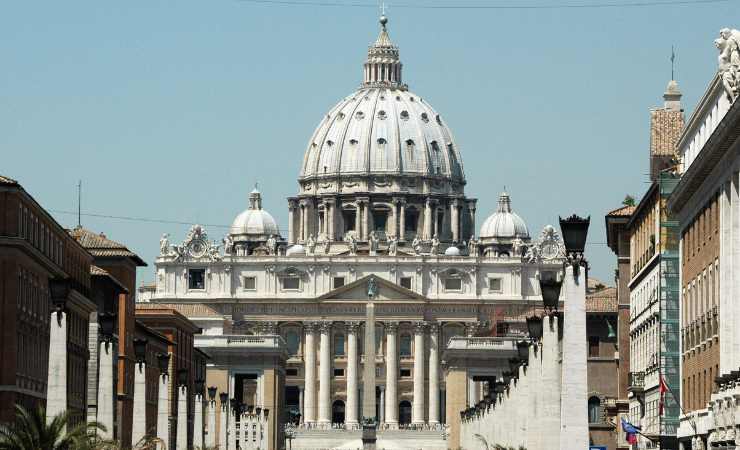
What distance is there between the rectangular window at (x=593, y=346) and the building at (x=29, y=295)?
28.6 metres

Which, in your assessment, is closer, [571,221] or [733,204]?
[571,221]

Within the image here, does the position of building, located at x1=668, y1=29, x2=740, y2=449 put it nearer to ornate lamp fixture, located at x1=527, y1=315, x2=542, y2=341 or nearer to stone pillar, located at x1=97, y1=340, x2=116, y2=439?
ornate lamp fixture, located at x1=527, y1=315, x2=542, y2=341

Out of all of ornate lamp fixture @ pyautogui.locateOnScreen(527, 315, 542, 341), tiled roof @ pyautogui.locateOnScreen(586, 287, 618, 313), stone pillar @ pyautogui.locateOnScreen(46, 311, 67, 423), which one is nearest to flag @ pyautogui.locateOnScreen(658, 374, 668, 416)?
ornate lamp fixture @ pyautogui.locateOnScreen(527, 315, 542, 341)

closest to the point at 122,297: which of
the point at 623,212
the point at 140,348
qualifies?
the point at 623,212

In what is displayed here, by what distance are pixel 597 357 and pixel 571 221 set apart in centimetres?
6645

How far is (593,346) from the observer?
103 metres

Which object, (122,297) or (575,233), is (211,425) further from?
(575,233)

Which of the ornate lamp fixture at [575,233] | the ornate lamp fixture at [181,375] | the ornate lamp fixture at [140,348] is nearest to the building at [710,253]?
the ornate lamp fixture at [575,233]

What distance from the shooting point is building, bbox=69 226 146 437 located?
91.5 m

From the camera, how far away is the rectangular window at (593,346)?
102375 mm

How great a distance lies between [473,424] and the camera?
11944 cm

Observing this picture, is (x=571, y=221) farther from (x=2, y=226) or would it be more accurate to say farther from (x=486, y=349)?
(x=486, y=349)

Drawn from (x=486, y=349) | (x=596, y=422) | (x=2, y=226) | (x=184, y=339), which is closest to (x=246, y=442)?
(x=184, y=339)

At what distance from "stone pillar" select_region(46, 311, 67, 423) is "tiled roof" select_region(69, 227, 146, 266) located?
4562 centimetres
